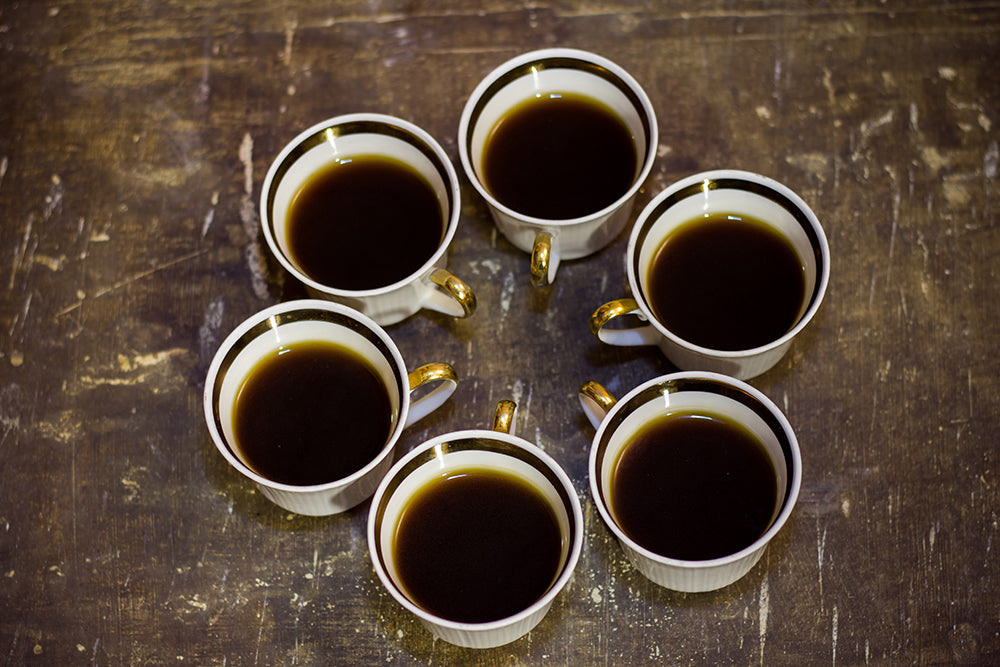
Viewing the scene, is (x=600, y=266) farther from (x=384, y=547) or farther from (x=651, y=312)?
(x=384, y=547)

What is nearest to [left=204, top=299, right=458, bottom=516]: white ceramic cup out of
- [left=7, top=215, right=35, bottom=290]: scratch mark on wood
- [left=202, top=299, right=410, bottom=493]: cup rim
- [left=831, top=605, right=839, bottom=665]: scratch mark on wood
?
[left=202, top=299, right=410, bottom=493]: cup rim

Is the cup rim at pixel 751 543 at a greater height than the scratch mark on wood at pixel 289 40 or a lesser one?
lesser

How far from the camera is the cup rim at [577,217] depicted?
1.25m

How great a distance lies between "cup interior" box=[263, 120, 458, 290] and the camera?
129cm

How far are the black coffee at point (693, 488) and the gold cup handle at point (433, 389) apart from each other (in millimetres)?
235

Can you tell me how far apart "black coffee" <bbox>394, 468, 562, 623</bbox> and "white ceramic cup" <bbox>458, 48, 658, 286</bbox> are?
28cm

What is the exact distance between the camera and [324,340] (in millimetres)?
1250

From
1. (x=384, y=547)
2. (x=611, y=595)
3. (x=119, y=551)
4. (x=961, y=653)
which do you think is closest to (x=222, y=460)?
(x=119, y=551)

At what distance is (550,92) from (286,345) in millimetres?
528

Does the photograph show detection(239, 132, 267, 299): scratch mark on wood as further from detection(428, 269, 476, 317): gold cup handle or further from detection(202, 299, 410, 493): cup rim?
detection(428, 269, 476, 317): gold cup handle

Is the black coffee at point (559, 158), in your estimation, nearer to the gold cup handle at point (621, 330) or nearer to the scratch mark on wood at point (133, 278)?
the gold cup handle at point (621, 330)

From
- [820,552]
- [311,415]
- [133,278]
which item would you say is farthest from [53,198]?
[820,552]

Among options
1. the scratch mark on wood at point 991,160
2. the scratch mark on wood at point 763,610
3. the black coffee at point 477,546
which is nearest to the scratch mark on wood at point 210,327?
the black coffee at point 477,546

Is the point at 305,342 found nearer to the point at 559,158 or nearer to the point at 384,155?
the point at 384,155
